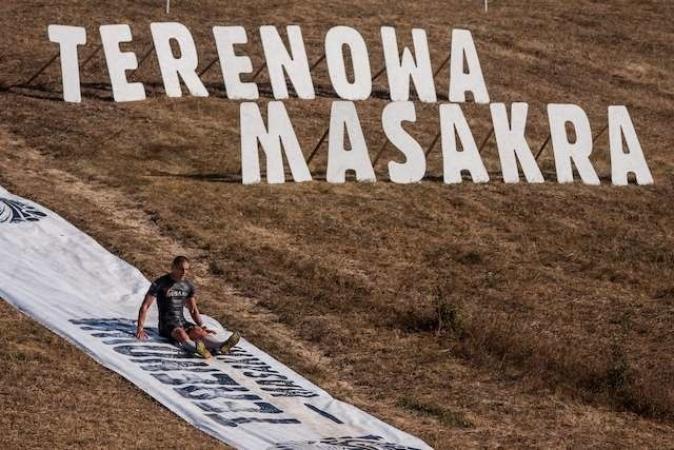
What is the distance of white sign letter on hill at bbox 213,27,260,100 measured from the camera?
Answer: 3766cm

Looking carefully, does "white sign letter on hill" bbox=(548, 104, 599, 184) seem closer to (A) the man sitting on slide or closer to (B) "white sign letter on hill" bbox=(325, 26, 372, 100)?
(B) "white sign letter on hill" bbox=(325, 26, 372, 100)

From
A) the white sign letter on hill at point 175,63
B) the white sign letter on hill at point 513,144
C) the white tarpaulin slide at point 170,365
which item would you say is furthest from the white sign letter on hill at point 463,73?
the white tarpaulin slide at point 170,365

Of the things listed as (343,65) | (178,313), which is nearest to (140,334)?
(178,313)

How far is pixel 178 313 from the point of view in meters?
21.8

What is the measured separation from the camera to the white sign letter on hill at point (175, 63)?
123 ft

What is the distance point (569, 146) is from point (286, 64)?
8298mm

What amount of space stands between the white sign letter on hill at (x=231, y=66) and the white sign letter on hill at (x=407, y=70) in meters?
3.94

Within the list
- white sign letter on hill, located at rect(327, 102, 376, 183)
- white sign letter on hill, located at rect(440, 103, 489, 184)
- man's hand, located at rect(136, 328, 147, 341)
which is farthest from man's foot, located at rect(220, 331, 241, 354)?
white sign letter on hill, located at rect(440, 103, 489, 184)

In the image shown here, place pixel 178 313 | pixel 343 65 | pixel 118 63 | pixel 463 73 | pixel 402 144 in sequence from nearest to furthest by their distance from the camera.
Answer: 1. pixel 178 313
2. pixel 402 144
3. pixel 118 63
4. pixel 343 65
5. pixel 463 73

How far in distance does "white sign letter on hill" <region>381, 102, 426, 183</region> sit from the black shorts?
1216cm

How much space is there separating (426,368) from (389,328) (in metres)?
1.77

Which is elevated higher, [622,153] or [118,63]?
[118,63]

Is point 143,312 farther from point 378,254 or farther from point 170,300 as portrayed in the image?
point 378,254

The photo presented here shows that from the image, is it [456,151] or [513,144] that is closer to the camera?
[456,151]
